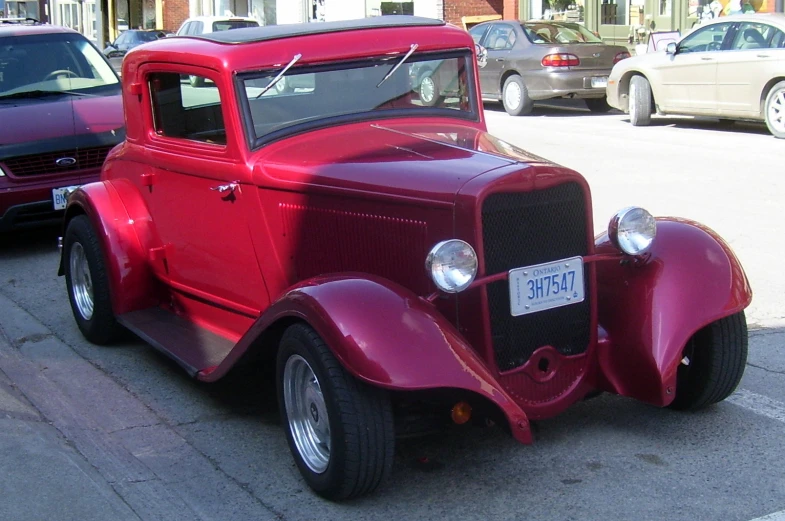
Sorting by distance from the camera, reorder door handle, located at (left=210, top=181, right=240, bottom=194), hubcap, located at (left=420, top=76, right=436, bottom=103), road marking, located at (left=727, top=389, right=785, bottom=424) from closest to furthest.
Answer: road marking, located at (left=727, top=389, right=785, bottom=424), door handle, located at (left=210, top=181, right=240, bottom=194), hubcap, located at (left=420, top=76, right=436, bottom=103)

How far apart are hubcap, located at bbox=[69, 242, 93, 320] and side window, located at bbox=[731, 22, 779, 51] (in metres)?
9.91

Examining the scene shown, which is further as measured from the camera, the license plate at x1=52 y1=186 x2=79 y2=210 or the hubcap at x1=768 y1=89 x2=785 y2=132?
the hubcap at x1=768 y1=89 x2=785 y2=132

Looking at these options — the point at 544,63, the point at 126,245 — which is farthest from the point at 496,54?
the point at 126,245

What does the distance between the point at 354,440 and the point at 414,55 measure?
87.6 inches

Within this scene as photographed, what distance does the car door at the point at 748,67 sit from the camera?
42.2ft

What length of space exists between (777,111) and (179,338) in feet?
32.4

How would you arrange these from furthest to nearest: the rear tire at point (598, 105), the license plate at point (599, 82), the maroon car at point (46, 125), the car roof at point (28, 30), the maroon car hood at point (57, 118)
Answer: the rear tire at point (598, 105) → the license plate at point (599, 82) → the car roof at point (28, 30) → the maroon car hood at point (57, 118) → the maroon car at point (46, 125)

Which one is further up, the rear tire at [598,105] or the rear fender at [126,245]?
the rear tire at [598,105]

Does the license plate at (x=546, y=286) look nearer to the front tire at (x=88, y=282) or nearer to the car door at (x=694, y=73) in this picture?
the front tire at (x=88, y=282)

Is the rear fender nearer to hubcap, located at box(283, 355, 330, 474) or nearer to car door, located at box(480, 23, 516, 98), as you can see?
hubcap, located at box(283, 355, 330, 474)

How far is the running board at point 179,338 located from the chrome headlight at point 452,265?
135 centimetres

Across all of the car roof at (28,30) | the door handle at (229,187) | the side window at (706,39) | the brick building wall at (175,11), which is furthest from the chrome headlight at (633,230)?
the brick building wall at (175,11)

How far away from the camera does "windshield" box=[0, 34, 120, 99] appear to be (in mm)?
9234

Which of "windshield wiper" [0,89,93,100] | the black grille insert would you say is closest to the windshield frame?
the black grille insert
